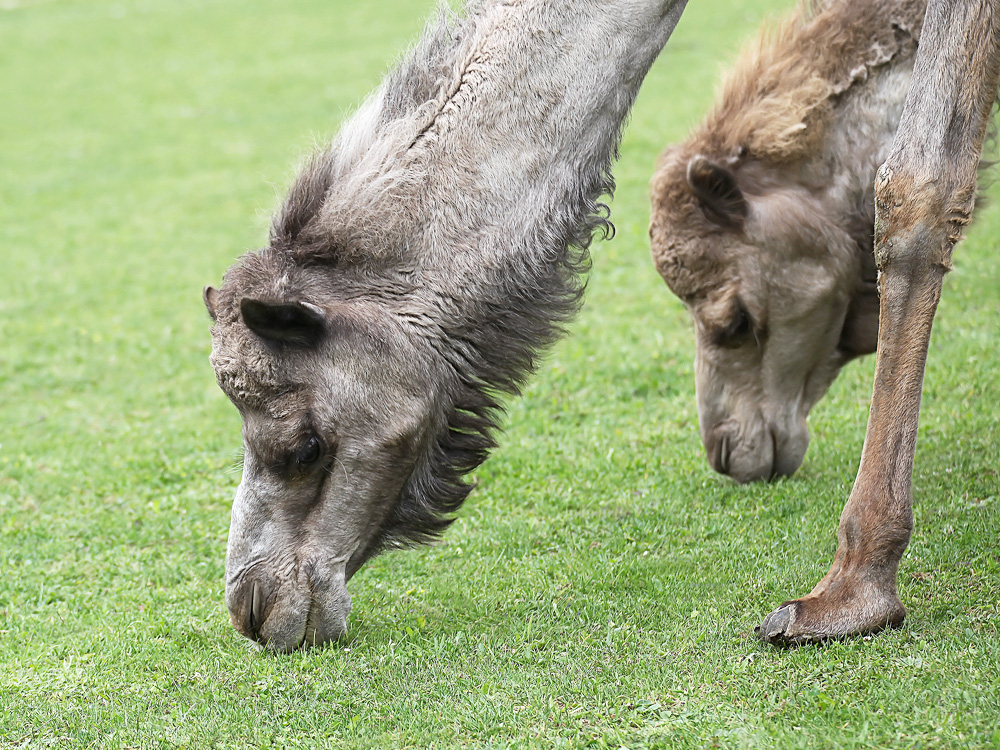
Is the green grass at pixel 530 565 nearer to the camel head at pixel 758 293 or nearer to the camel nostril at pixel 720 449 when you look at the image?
the camel nostril at pixel 720 449

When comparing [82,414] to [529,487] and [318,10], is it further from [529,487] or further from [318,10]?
[318,10]

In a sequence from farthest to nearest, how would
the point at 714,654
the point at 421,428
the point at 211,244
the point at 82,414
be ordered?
the point at 211,244
the point at 82,414
the point at 421,428
the point at 714,654

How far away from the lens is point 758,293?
195 inches

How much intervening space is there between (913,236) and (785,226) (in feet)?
3.96

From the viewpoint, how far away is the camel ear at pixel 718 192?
4.88m

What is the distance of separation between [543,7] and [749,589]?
7.28ft

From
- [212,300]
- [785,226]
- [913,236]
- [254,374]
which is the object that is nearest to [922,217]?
[913,236]

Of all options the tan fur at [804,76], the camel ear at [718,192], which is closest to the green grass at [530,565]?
the camel ear at [718,192]

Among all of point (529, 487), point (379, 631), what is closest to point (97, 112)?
point (529, 487)

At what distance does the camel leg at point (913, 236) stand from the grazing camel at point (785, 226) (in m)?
1.12

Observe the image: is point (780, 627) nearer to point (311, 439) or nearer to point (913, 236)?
point (913, 236)

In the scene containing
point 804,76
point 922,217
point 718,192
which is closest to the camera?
point 922,217

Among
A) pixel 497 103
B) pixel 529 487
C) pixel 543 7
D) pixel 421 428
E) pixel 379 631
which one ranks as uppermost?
pixel 543 7

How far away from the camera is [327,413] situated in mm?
3830
